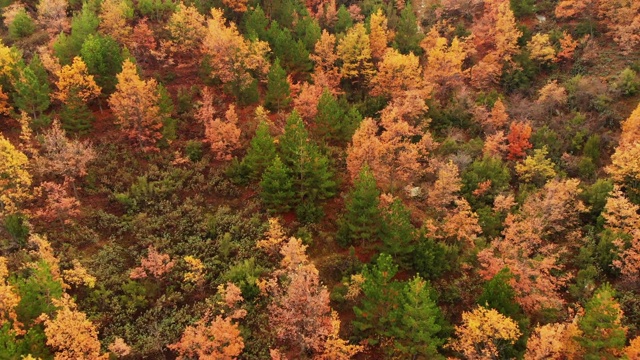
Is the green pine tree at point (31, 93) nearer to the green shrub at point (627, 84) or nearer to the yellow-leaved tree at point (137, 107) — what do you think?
the yellow-leaved tree at point (137, 107)

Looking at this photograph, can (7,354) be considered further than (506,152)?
No

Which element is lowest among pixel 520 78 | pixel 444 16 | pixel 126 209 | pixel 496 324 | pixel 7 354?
pixel 7 354

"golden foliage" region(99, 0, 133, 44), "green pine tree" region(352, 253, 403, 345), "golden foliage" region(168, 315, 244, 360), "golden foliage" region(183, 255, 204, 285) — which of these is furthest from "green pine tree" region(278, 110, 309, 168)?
"golden foliage" region(99, 0, 133, 44)

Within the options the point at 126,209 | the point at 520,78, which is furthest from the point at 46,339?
the point at 520,78

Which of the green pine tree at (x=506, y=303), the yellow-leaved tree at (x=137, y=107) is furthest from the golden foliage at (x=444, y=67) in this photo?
the green pine tree at (x=506, y=303)

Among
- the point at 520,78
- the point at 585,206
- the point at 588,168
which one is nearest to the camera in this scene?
the point at 585,206

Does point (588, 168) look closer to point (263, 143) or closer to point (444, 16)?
point (263, 143)

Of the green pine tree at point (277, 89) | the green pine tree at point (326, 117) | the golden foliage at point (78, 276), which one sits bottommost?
the golden foliage at point (78, 276)
